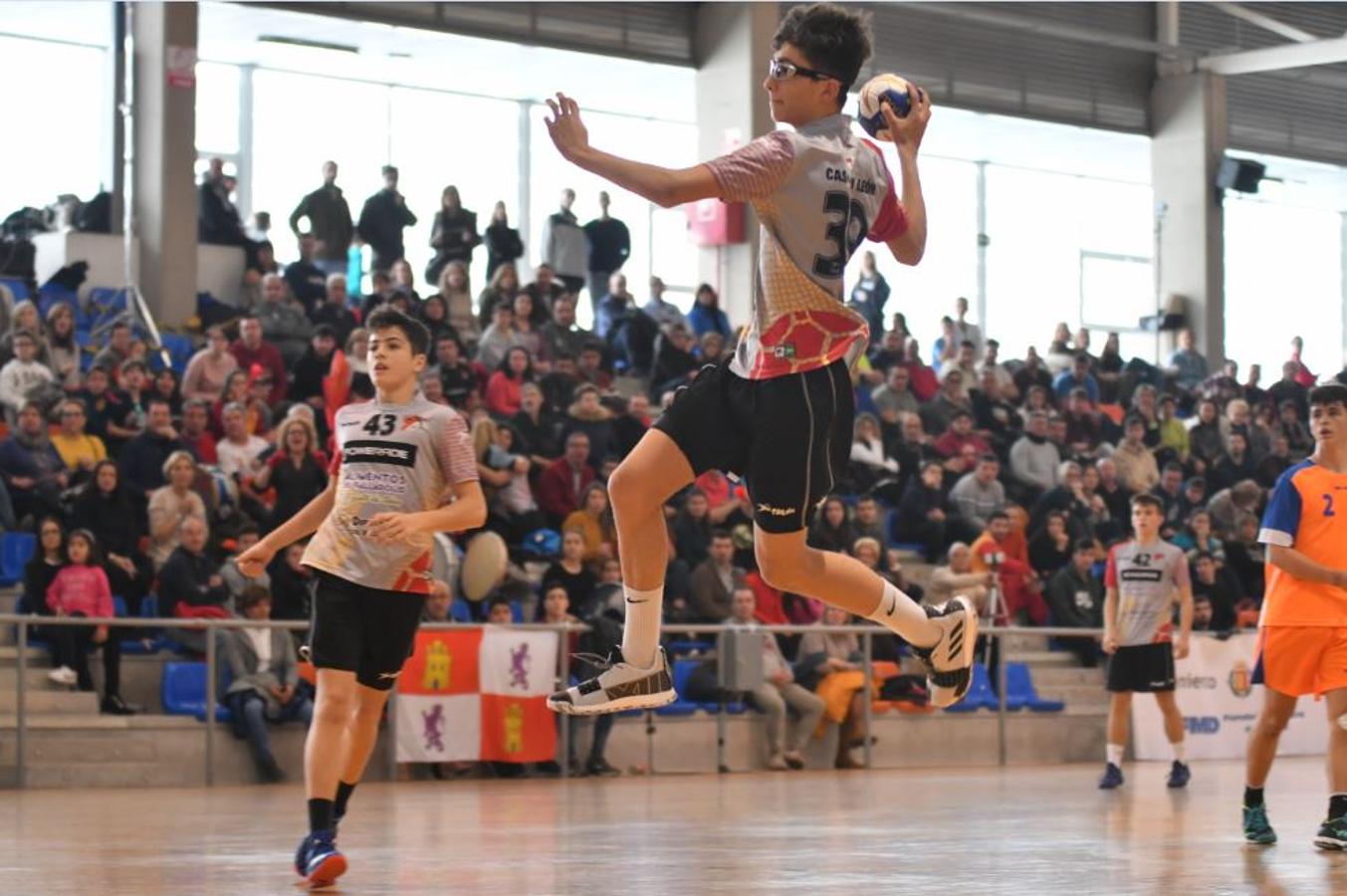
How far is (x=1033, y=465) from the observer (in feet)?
→ 71.4

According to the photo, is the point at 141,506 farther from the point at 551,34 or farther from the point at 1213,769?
the point at 551,34

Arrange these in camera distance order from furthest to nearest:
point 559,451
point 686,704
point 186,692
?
1. point 559,451
2. point 686,704
3. point 186,692

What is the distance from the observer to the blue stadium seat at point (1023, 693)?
18688 millimetres

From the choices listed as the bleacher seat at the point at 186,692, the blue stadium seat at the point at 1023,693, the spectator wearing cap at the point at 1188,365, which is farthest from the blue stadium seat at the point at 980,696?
the spectator wearing cap at the point at 1188,365

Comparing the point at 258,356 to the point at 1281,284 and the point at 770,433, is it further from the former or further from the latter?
the point at 1281,284

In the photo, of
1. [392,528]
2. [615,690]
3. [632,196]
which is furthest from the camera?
[632,196]

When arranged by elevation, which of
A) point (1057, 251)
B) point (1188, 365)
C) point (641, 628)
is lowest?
point (641, 628)

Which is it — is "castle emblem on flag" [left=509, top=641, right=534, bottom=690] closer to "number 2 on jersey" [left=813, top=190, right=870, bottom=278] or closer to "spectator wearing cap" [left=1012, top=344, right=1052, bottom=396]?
"number 2 on jersey" [left=813, top=190, right=870, bottom=278]

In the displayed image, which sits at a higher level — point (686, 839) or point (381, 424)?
point (381, 424)

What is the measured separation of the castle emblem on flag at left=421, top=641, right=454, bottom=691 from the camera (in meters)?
14.9

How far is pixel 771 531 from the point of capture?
20.3 feet

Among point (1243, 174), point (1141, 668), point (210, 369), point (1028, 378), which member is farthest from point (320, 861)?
point (1243, 174)

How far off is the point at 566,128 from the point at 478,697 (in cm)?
994

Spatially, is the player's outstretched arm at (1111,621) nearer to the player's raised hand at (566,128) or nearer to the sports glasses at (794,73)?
the sports glasses at (794,73)
